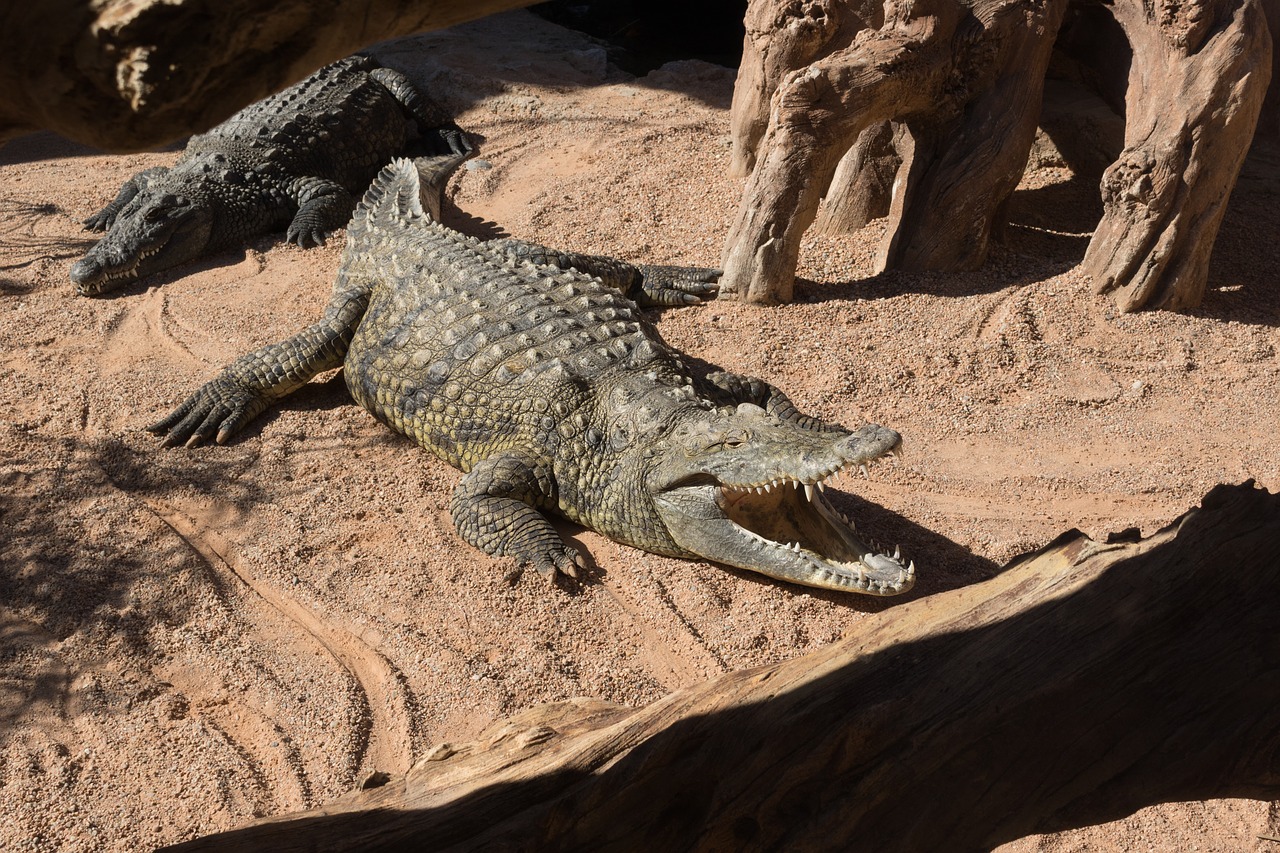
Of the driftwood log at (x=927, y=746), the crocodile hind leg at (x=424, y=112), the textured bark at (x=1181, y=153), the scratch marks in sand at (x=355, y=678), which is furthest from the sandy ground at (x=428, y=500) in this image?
the crocodile hind leg at (x=424, y=112)

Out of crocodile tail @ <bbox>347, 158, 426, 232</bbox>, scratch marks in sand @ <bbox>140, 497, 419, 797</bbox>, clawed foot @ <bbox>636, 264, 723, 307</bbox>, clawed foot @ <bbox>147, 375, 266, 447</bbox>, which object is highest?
crocodile tail @ <bbox>347, 158, 426, 232</bbox>

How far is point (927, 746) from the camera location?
2.14 meters

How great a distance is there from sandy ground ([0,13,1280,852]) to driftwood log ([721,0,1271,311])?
0.25 meters

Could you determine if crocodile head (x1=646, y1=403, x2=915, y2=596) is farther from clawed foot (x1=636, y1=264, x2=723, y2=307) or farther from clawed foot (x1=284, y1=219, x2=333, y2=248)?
clawed foot (x1=284, y1=219, x2=333, y2=248)

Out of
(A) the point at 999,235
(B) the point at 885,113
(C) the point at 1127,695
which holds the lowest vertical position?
(C) the point at 1127,695

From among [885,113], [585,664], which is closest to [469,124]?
[885,113]

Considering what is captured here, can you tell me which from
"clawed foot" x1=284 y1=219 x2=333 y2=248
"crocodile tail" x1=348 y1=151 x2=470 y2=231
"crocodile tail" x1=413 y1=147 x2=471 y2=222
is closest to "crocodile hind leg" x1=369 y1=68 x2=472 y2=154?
"crocodile tail" x1=413 y1=147 x2=471 y2=222

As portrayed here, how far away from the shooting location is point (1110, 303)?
5.74 metres

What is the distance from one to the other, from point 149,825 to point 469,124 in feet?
22.2

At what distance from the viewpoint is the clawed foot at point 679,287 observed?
6.03 m

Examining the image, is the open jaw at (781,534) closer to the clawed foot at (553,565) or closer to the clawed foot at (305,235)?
the clawed foot at (553,565)

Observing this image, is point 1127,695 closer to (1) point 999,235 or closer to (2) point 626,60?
(1) point 999,235

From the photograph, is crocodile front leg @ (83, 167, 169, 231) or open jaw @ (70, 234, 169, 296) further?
crocodile front leg @ (83, 167, 169, 231)

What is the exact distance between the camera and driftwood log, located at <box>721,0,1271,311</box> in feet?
18.1
